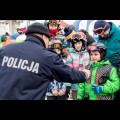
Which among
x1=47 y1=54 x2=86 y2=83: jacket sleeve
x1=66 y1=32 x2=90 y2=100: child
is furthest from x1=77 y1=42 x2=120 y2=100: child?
x1=47 y1=54 x2=86 y2=83: jacket sleeve

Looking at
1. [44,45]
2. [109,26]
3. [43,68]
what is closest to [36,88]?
[43,68]

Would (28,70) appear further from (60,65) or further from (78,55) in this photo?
(78,55)

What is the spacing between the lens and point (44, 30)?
3854 mm

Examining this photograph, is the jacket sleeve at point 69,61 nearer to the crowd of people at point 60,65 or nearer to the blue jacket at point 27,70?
the crowd of people at point 60,65

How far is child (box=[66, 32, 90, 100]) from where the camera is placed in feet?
18.2

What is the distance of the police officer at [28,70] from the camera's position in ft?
11.7

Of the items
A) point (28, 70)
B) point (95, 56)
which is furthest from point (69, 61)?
point (28, 70)

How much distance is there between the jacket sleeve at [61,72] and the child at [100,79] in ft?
2.90

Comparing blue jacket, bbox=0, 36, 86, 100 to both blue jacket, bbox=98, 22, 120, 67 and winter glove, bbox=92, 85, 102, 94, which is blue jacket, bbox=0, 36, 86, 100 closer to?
winter glove, bbox=92, 85, 102, 94

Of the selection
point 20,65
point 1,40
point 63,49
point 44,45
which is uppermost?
point 1,40

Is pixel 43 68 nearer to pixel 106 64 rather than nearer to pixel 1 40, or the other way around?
pixel 106 64

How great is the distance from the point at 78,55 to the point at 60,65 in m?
1.89

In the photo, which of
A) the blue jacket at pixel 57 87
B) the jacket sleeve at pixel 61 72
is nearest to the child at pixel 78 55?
the blue jacket at pixel 57 87

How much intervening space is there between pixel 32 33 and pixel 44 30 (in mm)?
150
